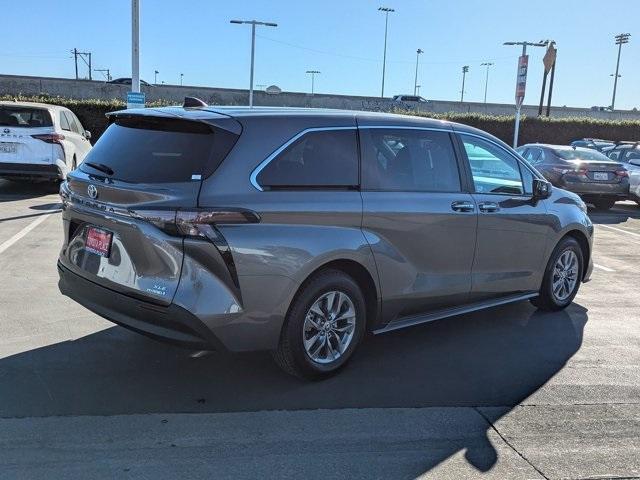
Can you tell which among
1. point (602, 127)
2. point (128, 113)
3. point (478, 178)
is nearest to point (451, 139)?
point (478, 178)

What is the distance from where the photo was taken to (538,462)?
3.25 metres

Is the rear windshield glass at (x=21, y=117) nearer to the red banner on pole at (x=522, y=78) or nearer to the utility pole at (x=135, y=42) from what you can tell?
the utility pole at (x=135, y=42)

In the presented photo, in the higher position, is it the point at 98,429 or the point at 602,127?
the point at 602,127

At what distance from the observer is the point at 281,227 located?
3.67 m

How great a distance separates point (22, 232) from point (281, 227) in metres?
6.16

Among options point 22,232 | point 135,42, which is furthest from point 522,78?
point 22,232

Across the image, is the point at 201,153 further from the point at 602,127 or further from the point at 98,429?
the point at 602,127

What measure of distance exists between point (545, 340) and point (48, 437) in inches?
150

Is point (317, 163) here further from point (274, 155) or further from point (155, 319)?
point (155, 319)

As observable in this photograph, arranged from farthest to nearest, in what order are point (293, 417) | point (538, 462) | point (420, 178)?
1. point (420, 178)
2. point (293, 417)
3. point (538, 462)

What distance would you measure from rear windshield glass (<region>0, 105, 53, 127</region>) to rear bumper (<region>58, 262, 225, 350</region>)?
8.95 meters

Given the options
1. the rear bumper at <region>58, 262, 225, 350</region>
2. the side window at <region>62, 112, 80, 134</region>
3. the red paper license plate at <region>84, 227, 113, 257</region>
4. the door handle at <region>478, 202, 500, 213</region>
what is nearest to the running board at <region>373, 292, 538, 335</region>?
the door handle at <region>478, 202, 500, 213</region>

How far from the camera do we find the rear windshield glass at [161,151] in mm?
3619

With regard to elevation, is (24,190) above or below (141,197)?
below
